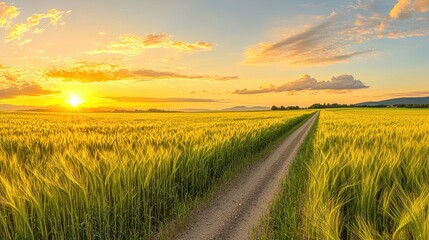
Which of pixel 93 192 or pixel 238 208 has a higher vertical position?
pixel 93 192

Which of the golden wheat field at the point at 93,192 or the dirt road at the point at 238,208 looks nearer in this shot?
the golden wheat field at the point at 93,192

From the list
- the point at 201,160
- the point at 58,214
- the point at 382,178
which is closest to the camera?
the point at 58,214

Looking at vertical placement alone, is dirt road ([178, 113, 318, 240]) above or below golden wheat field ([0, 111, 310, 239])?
below

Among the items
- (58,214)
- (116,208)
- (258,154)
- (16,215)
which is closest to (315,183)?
(116,208)

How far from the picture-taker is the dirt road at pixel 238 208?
6.12 metres

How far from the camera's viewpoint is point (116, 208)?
493 cm

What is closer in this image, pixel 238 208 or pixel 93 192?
pixel 93 192

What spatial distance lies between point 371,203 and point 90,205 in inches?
157

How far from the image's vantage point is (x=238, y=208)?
754 cm

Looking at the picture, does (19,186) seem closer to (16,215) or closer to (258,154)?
(16,215)

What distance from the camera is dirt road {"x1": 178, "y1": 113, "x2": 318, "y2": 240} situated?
241 inches

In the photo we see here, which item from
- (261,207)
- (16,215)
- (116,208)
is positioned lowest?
(261,207)

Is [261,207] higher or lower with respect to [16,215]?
lower

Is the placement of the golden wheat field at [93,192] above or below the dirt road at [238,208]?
above
